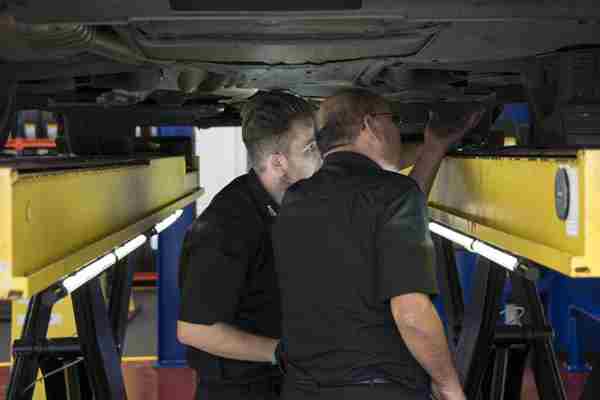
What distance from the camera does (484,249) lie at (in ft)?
8.19

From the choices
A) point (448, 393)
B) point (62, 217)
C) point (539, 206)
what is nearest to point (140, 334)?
point (448, 393)

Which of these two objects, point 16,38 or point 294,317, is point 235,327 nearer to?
point 294,317

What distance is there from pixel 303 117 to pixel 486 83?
135 cm

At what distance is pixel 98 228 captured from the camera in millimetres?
2455

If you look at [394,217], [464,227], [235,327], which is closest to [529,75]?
[464,227]

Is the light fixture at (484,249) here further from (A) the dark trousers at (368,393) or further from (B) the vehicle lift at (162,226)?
(A) the dark trousers at (368,393)

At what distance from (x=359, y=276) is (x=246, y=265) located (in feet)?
1.69

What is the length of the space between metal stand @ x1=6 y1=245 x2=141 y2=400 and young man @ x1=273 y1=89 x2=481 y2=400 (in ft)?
4.20

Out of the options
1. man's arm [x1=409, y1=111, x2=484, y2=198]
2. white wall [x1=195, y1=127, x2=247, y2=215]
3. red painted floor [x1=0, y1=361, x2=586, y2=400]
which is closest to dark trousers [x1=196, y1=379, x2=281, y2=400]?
man's arm [x1=409, y1=111, x2=484, y2=198]

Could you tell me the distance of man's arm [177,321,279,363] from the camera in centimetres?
250

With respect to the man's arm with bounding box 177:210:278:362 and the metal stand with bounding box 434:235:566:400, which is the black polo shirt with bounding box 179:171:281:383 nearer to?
the man's arm with bounding box 177:210:278:362

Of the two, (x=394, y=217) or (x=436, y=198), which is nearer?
(x=394, y=217)

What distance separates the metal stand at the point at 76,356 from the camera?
11.2ft

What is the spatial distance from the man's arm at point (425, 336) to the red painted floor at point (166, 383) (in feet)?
14.2
